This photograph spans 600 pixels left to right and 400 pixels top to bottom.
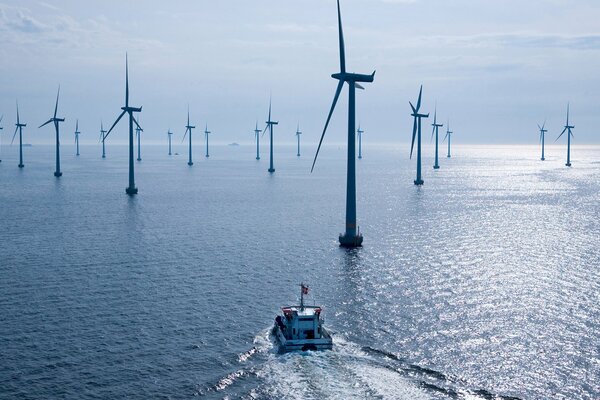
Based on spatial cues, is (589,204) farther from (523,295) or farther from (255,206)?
(523,295)

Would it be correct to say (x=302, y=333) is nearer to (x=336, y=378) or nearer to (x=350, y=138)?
(x=336, y=378)

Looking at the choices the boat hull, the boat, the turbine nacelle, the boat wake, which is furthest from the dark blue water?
the turbine nacelle

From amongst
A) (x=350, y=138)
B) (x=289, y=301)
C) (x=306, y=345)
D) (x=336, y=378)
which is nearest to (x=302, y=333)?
(x=306, y=345)

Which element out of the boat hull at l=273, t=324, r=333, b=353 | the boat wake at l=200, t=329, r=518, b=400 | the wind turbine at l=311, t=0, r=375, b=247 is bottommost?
the boat wake at l=200, t=329, r=518, b=400

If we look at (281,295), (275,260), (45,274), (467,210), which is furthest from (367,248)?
(467,210)

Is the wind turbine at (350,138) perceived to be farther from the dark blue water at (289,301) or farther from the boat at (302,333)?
the boat at (302,333)

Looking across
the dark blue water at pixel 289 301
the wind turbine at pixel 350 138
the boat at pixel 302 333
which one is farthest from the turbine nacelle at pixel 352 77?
the boat at pixel 302 333

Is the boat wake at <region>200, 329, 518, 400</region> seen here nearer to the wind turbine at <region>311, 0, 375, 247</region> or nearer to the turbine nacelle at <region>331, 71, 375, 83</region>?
the wind turbine at <region>311, 0, 375, 247</region>
